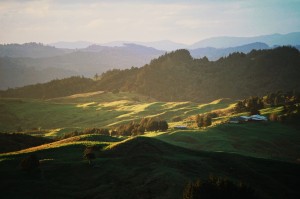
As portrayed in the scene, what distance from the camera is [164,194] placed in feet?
126

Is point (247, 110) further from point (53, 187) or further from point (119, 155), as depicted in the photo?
A: point (53, 187)

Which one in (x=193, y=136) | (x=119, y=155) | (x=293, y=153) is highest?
(x=119, y=155)

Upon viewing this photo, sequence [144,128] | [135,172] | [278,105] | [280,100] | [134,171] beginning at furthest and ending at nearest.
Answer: [280,100]
[278,105]
[144,128]
[134,171]
[135,172]

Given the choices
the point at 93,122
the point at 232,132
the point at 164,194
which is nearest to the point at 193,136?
the point at 232,132

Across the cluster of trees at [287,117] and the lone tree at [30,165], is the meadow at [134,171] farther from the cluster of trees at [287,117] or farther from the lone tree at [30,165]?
the cluster of trees at [287,117]

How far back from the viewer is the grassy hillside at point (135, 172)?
1570 inches

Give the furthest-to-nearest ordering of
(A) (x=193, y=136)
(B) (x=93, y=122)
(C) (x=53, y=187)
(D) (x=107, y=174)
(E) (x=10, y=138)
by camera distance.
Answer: (B) (x=93, y=122) < (A) (x=193, y=136) < (E) (x=10, y=138) < (D) (x=107, y=174) < (C) (x=53, y=187)

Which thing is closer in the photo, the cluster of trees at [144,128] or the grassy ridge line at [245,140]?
the grassy ridge line at [245,140]

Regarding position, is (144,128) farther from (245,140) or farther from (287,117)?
(287,117)

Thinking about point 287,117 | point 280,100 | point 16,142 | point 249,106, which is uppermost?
point 16,142

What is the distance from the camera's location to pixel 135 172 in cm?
4434

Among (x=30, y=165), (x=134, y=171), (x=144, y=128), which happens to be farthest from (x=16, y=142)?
(x=134, y=171)

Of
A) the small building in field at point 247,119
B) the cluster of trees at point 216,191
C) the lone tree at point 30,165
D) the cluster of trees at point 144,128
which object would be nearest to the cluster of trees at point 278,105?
the small building in field at point 247,119

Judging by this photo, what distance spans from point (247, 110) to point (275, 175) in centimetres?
9351
